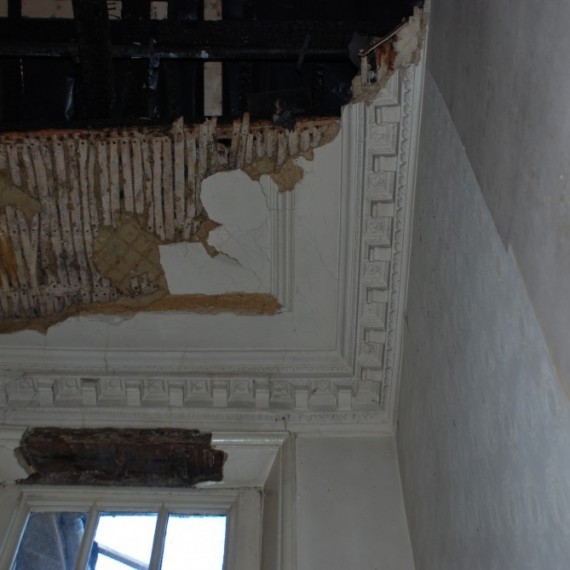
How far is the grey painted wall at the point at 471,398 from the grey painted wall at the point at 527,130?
0.07 metres

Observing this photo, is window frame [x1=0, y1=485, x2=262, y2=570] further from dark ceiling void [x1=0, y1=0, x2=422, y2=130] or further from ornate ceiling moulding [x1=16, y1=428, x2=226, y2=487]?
dark ceiling void [x1=0, y1=0, x2=422, y2=130]

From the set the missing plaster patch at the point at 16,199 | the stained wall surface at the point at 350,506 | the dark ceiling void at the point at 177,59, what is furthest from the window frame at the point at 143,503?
the dark ceiling void at the point at 177,59

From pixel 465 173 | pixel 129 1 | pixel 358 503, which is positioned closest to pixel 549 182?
pixel 465 173

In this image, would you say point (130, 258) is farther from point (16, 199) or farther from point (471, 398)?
point (471, 398)

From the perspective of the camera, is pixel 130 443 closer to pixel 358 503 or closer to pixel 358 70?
pixel 358 503

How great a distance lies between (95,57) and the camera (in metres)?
2.82

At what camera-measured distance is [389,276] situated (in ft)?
9.87

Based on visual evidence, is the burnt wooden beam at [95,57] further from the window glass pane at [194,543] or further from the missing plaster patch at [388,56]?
the window glass pane at [194,543]

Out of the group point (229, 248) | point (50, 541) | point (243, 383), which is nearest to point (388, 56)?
point (229, 248)

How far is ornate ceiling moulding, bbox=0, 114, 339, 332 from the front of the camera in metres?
2.82

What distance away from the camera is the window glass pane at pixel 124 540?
9.35ft

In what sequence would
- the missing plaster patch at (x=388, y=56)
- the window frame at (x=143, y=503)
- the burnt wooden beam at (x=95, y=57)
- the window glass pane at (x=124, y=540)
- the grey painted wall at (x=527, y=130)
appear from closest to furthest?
the grey painted wall at (x=527, y=130) → the missing plaster patch at (x=388, y=56) → the burnt wooden beam at (x=95, y=57) → the window glass pane at (x=124, y=540) → the window frame at (x=143, y=503)

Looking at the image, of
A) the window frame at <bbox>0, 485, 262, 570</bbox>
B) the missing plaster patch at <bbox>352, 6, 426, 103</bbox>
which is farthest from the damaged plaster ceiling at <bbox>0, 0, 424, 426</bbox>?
the window frame at <bbox>0, 485, 262, 570</bbox>

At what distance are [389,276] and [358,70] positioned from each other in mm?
772
